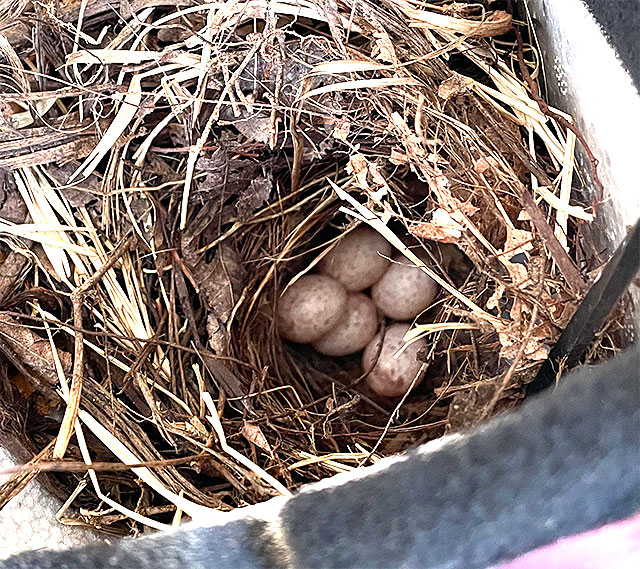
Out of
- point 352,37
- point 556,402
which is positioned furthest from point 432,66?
point 556,402

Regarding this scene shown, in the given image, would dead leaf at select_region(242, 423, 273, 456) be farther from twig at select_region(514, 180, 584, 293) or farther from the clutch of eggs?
twig at select_region(514, 180, 584, 293)

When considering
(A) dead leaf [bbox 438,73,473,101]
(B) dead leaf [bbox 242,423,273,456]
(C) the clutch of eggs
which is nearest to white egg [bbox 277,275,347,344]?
(C) the clutch of eggs

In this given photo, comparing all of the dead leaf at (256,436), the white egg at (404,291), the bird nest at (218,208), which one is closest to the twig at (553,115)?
the bird nest at (218,208)

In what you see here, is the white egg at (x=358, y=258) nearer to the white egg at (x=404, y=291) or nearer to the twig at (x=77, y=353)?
the white egg at (x=404, y=291)

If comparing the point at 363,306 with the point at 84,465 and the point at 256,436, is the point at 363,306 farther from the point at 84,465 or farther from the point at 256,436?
the point at 84,465

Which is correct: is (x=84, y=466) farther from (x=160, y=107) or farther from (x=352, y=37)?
(x=352, y=37)

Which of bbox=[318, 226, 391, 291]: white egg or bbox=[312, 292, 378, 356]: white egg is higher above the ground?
bbox=[318, 226, 391, 291]: white egg

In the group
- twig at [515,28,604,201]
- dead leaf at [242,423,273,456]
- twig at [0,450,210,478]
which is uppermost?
twig at [515,28,604,201]
